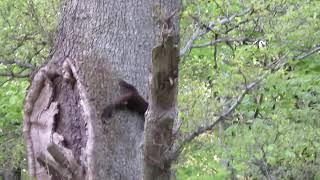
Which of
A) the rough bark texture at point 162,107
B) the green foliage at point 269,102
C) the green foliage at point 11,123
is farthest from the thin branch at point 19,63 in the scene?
the rough bark texture at point 162,107

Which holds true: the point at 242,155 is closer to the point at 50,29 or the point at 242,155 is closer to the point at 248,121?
the point at 248,121

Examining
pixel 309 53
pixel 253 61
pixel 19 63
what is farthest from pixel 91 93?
pixel 309 53

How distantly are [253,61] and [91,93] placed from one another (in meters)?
3.11

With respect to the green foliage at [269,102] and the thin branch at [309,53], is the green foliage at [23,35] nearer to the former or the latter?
the green foliage at [269,102]

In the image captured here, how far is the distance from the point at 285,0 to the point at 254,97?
4.37ft

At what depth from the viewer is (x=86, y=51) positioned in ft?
12.3

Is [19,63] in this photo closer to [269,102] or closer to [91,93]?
[269,102]

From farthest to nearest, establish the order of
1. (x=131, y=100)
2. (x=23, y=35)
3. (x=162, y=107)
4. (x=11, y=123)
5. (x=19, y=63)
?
1. (x=11, y=123)
2. (x=23, y=35)
3. (x=19, y=63)
4. (x=131, y=100)
5. (x=162, y=107)

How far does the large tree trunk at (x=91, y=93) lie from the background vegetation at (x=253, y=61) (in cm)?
239

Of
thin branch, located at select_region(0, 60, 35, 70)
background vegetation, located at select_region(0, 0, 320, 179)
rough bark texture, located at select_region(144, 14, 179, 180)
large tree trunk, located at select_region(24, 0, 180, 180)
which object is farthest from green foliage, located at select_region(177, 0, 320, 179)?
rough bark texture, located at select_region(144, 14, 179, 180)

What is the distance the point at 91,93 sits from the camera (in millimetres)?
3693

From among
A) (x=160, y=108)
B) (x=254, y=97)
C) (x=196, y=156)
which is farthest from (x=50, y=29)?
(x=160, y=108)

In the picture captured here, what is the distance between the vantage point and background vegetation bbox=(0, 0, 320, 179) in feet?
22.6

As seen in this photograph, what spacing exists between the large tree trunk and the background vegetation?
7.86 ft
